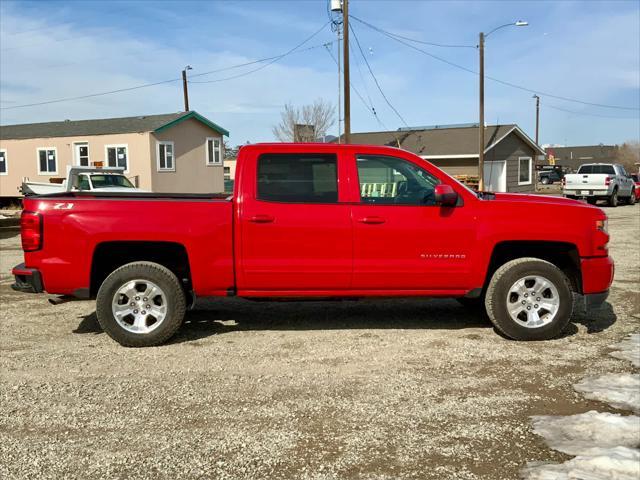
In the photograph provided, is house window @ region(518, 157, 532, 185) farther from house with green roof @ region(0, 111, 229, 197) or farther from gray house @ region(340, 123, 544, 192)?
house with green roof @ region(0, 111, 229, 197)

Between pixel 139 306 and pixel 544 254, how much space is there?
4008 mm

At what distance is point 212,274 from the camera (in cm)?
554

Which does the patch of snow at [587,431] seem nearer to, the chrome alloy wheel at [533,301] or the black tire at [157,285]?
the chrome alloy wheel at [533,301]

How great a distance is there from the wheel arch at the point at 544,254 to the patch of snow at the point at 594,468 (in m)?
2.65

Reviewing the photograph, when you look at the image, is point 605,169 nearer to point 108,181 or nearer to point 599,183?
point 599,183

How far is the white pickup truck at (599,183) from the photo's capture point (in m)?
25.6

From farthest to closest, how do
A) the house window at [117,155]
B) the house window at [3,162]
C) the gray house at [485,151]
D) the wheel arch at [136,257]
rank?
the gray house at [485,151], the house window at [3,162], the house window at [117,155], the wheel arch at [136,257]

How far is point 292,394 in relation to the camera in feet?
14.3

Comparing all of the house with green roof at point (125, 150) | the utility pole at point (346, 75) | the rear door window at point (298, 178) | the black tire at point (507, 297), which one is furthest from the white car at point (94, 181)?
the black tire at point (507, 297)

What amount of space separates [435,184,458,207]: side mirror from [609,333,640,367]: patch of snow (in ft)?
6.44

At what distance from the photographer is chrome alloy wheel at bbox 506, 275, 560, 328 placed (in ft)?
18.5

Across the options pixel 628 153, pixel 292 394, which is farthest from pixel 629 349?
pixel 628 153

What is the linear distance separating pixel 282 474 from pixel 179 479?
1.80 feet

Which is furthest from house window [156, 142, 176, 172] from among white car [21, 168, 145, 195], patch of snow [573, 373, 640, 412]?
patch of snow [573, 373, 640, 412]
